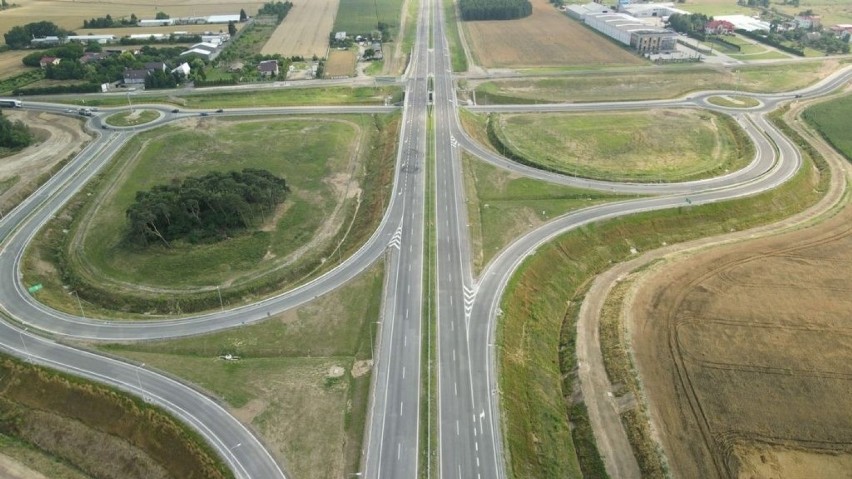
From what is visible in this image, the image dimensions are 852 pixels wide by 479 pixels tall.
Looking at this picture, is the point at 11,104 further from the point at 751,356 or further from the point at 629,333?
the point at 751,356

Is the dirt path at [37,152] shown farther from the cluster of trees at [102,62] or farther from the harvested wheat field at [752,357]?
the harvested wheat field at [752,357]

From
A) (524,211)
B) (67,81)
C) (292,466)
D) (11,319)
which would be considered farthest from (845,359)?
(67,81)

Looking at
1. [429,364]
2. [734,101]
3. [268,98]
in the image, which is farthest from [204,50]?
[734,101]

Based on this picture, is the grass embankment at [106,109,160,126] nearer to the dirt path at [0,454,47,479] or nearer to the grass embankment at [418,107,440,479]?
the grass embankment at [418,107,440,479]

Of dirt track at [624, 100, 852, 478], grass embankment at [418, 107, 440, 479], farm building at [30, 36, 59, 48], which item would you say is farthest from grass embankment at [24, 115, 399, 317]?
farm building at [30, 36, 59, 48]

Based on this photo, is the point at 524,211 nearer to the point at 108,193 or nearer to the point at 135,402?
the point at 135,402
